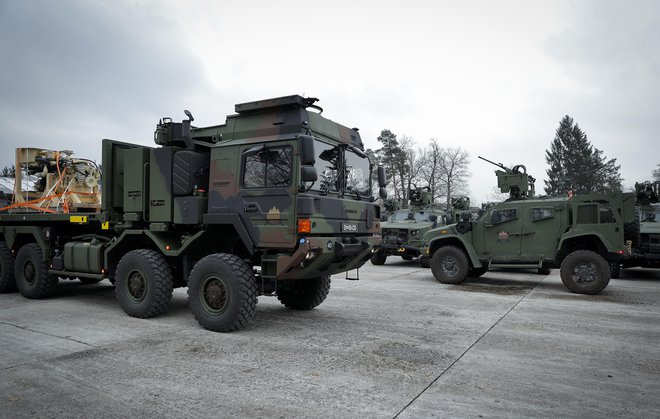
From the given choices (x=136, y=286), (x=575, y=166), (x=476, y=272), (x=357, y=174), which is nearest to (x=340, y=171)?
(x=357, y=174)

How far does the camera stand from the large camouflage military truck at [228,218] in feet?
19.0

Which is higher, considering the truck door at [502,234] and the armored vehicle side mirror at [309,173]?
the armored vehicle side mirror at [309,173]

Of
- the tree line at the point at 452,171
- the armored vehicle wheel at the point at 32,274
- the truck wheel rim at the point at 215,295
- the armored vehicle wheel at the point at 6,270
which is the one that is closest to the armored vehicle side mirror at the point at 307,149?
the truck wheel rim at the point at 215,295

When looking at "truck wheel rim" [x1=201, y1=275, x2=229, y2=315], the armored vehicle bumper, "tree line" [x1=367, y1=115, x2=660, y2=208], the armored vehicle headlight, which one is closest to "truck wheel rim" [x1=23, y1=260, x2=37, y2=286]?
"truck wheel rim" [x1=201, y1=275, x2=229, y2=315]

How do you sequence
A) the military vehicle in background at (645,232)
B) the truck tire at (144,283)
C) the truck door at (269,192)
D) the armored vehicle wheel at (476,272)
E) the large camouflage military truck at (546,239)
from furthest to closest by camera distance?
the armored vehicle wheel at (476,272)
the military vehicle in background at (645,232)
the large camouflage military truck at (546,239)
the truck tire at (144,283)
the truck door at (269,192)

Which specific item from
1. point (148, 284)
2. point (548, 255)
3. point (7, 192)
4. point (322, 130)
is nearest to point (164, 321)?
point (148, 284)

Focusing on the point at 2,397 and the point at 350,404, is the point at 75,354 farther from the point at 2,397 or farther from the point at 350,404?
the point at 350,404

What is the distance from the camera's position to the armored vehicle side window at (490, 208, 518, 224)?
11.1 metres

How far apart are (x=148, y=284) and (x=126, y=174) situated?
5.79ft

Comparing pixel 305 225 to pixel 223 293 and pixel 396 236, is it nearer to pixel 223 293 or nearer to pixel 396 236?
pixel 223 293

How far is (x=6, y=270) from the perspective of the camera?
8695 millimetres

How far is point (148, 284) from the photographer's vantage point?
6.60 m

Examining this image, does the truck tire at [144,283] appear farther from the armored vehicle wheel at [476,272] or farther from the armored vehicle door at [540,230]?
the armored vehicle wheel at [476,272]

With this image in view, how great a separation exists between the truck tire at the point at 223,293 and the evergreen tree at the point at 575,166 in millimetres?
51332
